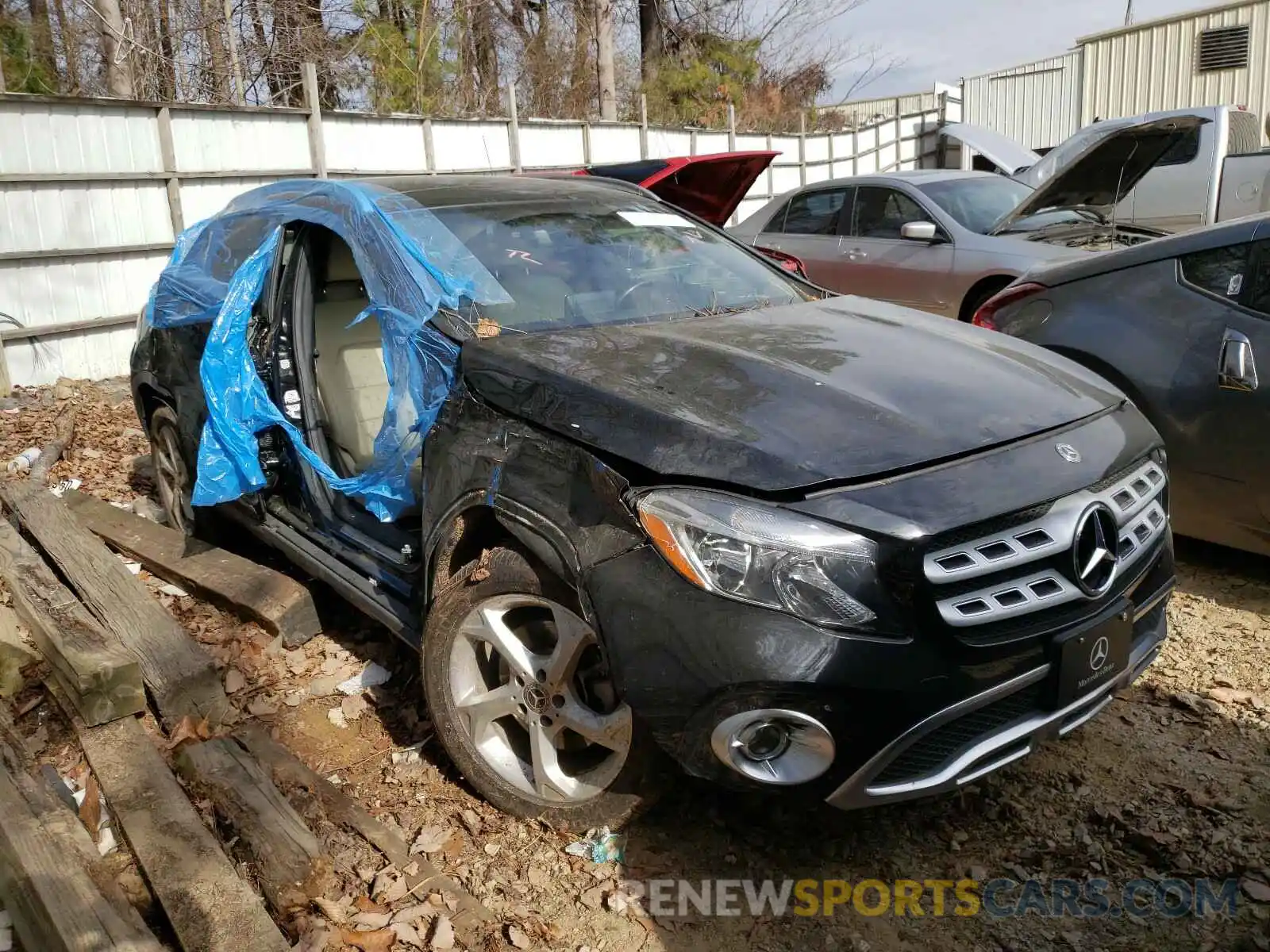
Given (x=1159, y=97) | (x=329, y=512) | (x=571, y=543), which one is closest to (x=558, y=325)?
(x=571, y=543)


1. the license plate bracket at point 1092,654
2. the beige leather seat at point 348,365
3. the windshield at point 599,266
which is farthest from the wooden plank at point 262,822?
the license plate bracket at point 1092,654

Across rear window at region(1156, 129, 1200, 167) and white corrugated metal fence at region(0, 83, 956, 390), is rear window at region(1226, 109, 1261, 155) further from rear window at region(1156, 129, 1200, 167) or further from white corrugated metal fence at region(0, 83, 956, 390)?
white corrugated metal fence at region(0, 83, 956, 390)

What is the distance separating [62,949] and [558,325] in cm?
194

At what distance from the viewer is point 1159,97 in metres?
20.5

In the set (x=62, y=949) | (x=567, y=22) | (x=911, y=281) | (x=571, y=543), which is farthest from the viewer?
(x=567, y=22)

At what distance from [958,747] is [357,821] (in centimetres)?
162

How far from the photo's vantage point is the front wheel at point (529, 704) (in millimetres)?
2416

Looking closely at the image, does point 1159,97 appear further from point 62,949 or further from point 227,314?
point 62,949

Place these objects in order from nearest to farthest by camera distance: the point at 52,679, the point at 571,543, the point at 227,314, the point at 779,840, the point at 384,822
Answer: the point at 571,543 → the point at 779,840 → the point at 384,822 → the point at 52,679 → the point at 227,314

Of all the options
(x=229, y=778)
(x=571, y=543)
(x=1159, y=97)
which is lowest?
(x=229, y=778)

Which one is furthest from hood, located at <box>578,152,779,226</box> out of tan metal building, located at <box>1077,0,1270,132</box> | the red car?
tan metal building, located at <box>1077,0,1270,132</box>

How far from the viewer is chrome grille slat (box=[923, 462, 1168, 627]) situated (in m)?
2.07

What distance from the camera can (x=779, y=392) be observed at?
2469mm

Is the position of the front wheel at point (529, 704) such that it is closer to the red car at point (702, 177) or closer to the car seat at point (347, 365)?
the car seat at point (347, 365)
